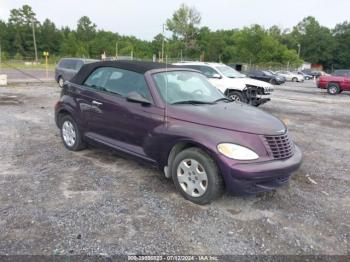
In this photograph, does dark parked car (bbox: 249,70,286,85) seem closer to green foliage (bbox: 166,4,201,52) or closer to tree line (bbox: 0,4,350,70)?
tree line (bbox: 0,4,350,70)

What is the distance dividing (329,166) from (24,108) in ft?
30.3

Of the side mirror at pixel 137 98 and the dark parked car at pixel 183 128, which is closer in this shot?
the dark parked car at pixel 183 128

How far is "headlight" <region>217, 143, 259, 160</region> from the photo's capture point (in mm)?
3777

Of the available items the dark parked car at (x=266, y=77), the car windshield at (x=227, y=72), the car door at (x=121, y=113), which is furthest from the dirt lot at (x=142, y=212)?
the dark parked car at (x=266, y=77)

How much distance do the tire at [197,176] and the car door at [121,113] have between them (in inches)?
23.7

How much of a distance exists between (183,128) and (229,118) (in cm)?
57

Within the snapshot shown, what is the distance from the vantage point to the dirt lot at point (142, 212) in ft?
10.8

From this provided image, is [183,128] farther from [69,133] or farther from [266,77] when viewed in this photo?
[266,77]

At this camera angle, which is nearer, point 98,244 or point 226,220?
point 98,244

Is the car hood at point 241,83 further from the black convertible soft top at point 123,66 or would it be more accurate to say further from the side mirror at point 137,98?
the side mirror at point 137,98

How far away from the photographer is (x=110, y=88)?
17.0 feet

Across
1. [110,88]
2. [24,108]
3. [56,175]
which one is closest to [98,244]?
[56,175]

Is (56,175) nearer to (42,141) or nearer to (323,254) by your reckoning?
(42,141)

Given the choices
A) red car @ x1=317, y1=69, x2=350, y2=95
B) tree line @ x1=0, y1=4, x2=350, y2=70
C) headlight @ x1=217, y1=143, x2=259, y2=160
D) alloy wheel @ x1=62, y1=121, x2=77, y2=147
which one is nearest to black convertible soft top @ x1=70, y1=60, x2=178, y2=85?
alloy wheel @ x1=62, y1=121, x2=77, y2=147
